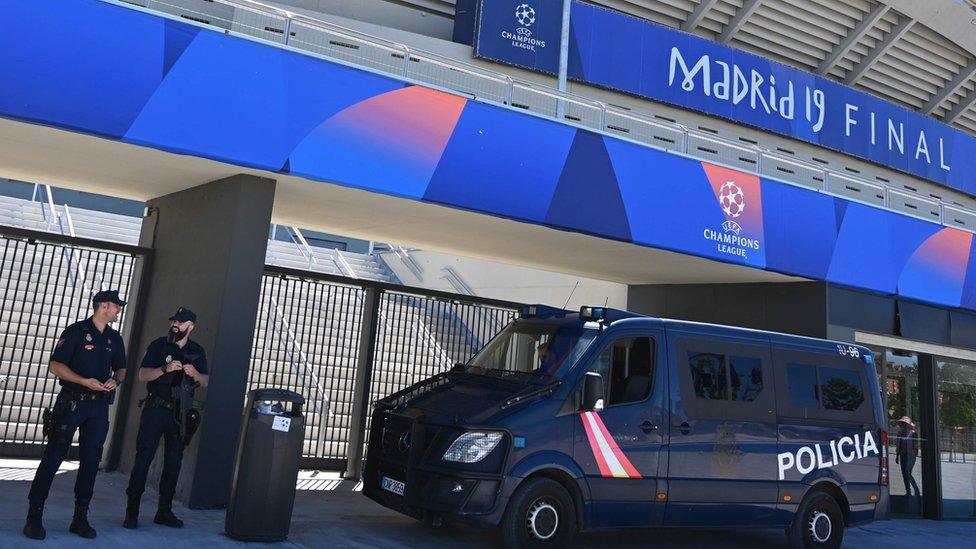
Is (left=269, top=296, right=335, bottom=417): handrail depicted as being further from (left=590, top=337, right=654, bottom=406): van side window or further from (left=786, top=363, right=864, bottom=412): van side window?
(left=786, top=363, right=864, bottom=412): van side window

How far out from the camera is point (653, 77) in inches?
682

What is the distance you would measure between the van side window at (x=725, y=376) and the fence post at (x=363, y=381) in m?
4.70

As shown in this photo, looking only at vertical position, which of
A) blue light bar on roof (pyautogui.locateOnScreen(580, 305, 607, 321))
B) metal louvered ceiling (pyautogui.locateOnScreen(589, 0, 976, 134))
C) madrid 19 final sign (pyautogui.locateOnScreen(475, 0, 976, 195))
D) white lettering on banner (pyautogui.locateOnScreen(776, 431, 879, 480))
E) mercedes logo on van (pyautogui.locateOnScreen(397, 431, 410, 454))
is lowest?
mercedes logo on van (pyautogui.locateOnScreen(397, 431, 410, 454))

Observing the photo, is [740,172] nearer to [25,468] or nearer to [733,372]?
[733,372]

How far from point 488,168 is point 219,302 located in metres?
3.26

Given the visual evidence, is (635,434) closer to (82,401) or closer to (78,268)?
(82,401)

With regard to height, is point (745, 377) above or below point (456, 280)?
below

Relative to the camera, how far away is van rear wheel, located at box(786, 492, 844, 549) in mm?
8023

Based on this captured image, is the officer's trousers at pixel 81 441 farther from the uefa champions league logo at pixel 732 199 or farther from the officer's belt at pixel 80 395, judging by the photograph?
the uefa champions league logo at pixel 732 199

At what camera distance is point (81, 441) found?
582 centimetres

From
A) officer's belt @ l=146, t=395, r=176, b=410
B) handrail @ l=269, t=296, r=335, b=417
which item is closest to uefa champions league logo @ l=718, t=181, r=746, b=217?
handrail @ l=269, t=296, r=335, b=417

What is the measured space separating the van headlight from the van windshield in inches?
31.4

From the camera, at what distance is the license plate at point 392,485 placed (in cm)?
665

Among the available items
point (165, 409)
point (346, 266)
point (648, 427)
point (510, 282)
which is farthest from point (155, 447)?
point (346, 266)
